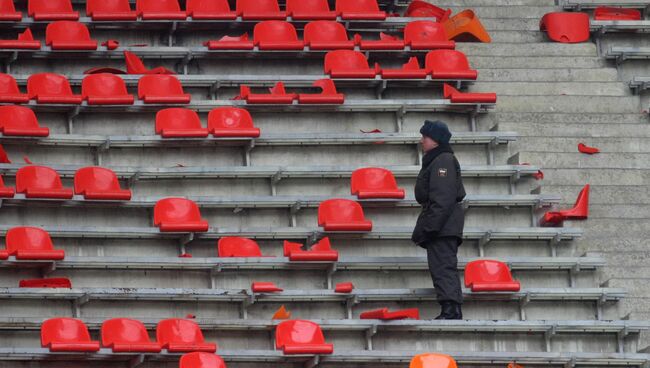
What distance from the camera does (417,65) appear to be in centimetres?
1183

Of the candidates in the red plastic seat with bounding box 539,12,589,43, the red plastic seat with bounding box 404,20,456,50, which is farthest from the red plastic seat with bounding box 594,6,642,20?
the red plastic seat with bounding box 404,20,456,50

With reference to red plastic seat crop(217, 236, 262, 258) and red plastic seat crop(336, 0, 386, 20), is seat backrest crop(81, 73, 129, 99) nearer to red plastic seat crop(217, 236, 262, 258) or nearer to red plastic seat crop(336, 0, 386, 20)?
red plastic seat crop(217, 236, 262, 258)

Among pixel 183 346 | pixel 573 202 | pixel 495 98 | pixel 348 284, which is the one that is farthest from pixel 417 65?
pixel 183 346

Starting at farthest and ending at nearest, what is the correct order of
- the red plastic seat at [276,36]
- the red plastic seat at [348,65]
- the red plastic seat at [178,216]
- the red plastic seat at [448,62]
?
the red plastic seat at [276,36] → the red plastic seat at [448,62] → the red plastic seat at [348,65] → the red plastic seat at [178,216]

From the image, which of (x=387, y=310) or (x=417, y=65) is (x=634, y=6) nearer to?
(x=417, y=65)

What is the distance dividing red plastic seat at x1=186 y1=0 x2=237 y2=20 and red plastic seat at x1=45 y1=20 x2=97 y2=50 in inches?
32.5

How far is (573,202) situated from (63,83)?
3.72 metres

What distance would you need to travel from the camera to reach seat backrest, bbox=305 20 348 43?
12.1 m

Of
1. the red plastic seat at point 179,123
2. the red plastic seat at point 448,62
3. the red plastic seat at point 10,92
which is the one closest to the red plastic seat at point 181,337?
the red plastic seat at point 179,123

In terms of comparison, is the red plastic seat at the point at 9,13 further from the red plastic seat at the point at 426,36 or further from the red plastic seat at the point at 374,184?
the red plastic seat at the point at 374,184

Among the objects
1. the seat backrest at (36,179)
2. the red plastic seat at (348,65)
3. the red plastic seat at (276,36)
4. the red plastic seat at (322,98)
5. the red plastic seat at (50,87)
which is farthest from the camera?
the red plastic seat at (276,36)

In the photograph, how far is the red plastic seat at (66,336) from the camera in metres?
9.06

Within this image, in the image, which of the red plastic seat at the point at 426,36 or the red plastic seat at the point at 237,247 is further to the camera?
the red plastic seat at the point at 426,36

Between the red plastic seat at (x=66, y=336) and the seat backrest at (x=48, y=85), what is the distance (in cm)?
249
